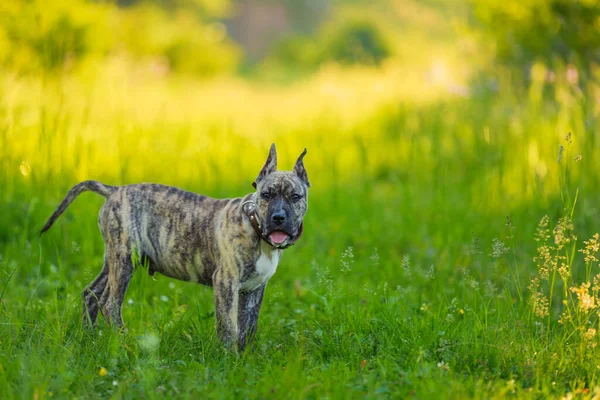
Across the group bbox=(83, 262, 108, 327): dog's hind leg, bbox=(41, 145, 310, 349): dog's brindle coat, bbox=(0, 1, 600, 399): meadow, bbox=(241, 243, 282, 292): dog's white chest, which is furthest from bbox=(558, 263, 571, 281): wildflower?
bbox=(83, 262, 108, 327): dog's hind leg

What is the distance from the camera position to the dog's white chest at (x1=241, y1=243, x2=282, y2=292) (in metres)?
4.48

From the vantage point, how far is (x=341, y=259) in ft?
15.4

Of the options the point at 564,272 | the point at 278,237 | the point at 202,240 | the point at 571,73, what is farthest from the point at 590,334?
the point at 571,73

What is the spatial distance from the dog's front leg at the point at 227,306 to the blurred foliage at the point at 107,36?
10.3 feet

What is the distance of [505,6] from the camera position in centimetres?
1020

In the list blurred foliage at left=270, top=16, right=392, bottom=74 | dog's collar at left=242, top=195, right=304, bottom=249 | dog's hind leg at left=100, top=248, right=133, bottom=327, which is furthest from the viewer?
blurred foliage at left=270, top=16, right=392, bottom=74

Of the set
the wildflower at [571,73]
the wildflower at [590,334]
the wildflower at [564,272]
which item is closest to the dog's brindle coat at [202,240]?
the wildflower at [564,272]

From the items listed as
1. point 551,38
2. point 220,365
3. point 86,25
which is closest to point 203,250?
point 220,365

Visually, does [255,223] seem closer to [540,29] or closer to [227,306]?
[227,306]

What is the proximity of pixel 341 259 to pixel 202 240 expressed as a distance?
0.95m

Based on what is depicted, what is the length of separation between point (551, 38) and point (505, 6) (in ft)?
3.92

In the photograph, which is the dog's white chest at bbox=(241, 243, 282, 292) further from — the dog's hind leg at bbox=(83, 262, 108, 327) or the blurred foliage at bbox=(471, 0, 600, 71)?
the blurred foliage at bbox=(471, 0, 600, 71)

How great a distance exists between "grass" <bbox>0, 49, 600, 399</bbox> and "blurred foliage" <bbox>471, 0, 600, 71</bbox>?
697 mm

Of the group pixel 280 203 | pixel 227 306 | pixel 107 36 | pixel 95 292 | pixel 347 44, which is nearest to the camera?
pixel 280 203
